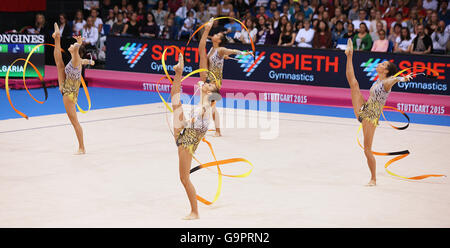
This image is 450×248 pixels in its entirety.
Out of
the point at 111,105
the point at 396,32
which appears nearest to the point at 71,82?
the point at 111,105

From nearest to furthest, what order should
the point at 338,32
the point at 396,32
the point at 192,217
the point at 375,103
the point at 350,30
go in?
the point at 192,217 < the point at 375,103 < the point at 396,32 < the point at 350,30 < the point at 338,32

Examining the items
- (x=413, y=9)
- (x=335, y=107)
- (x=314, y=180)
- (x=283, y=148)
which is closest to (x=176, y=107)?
(x=314, y=180)

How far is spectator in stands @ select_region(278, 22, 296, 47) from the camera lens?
16.2 metres

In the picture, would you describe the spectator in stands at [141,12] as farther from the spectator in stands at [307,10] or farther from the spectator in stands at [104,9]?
the spectator in stands at [307,10]

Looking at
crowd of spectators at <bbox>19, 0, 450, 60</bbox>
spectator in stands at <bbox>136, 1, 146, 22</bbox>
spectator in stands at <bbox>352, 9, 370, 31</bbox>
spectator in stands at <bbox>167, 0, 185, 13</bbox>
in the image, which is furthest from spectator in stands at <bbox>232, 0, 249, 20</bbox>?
spectator in stands at <bbox>352, 9, 370, 31</bbox>

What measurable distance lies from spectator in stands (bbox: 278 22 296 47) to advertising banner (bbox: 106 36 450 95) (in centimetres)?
80

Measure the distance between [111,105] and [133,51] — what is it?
372 centimetres

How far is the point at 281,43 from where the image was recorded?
16328 millimetres

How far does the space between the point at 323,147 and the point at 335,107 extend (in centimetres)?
457

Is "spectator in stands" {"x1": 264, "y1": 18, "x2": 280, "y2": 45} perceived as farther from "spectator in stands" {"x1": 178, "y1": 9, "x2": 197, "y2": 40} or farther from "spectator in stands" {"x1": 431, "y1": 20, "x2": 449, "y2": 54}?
"spectator in stands" {"x1": 431, "y1": 20, "x2": 449, "y2": 54}

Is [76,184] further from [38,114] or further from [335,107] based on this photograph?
[335,107]

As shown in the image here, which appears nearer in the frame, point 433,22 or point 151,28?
point 433,22

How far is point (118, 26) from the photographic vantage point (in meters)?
18.5

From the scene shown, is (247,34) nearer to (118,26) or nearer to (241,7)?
(241,7)
